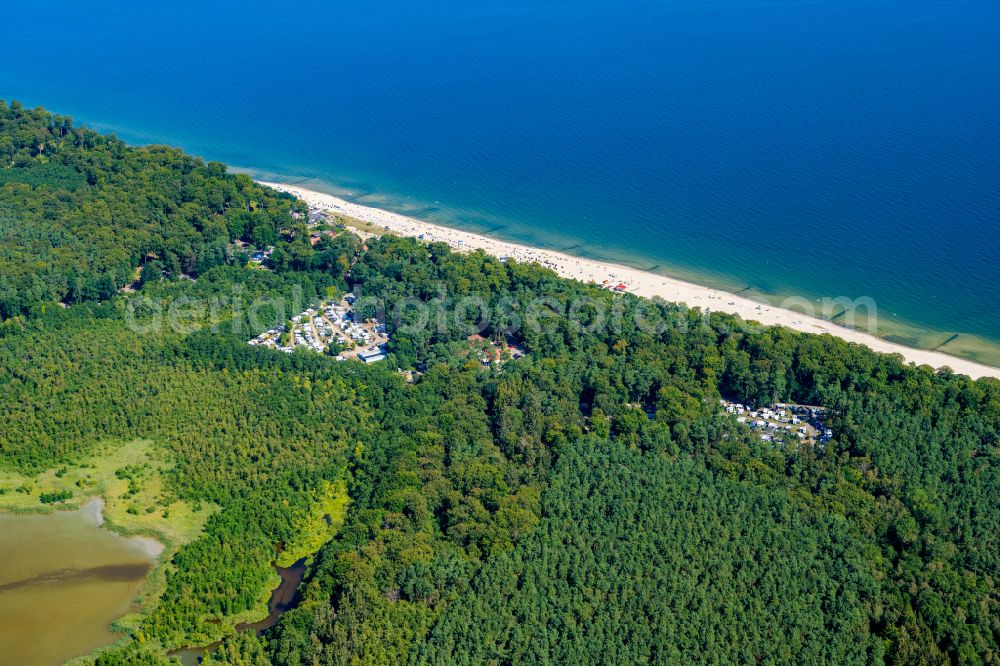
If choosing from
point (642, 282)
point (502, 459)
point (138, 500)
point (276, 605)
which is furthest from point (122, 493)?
point (642, 282)

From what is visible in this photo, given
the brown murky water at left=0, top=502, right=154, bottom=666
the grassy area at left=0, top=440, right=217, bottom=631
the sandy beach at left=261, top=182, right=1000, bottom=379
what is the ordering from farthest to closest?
the sandy beach at left=261, top=182, right=1000, bottom=379
the grassy area at left=0, top=440, right=217, bottom=631
the brown murky water at left=0, top=502, right=154, bottom=666

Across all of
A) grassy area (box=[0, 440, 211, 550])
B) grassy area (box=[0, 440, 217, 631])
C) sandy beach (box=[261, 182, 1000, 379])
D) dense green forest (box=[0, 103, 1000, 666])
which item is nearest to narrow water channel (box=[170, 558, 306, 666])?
dense green forest (box=[0, 103, 1000, 666])

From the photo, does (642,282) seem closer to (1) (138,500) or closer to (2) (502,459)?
(2) (502,459)

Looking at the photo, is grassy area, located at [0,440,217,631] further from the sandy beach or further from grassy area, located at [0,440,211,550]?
the sandy beach

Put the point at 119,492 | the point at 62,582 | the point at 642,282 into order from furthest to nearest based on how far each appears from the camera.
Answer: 1. the point at 642,282
2. the point at 119,492
3. the point at 62,582

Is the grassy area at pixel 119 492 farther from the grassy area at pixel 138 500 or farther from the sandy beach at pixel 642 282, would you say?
the sandy beach at pixel 642 282

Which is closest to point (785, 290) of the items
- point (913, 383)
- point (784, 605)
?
point (913, 383)

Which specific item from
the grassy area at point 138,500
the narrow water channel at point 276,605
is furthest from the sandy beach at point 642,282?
the narrow water channel at point 276,605
